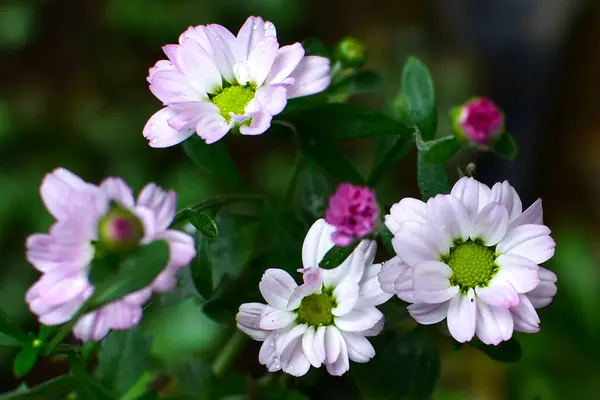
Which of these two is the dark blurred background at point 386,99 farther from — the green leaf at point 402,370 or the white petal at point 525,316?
the white petal at point 525,316

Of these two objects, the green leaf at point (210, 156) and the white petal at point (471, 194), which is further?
the green leaf at point (210, 156)

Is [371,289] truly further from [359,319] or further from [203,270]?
[203,270]

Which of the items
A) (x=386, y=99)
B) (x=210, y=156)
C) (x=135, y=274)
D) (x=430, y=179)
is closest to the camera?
(x=135, y=274)

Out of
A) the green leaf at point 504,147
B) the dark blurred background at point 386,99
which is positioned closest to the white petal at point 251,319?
the green leaf at point 504,147

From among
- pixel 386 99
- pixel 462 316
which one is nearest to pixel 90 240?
pixel 462 316

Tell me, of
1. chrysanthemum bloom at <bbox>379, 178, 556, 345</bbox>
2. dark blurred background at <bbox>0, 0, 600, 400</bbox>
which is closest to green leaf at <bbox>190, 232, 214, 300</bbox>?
chrysanthemum bloom at <bbox>379, 178, 556, 345</bbox>

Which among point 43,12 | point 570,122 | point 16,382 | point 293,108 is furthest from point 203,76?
point 570,122
